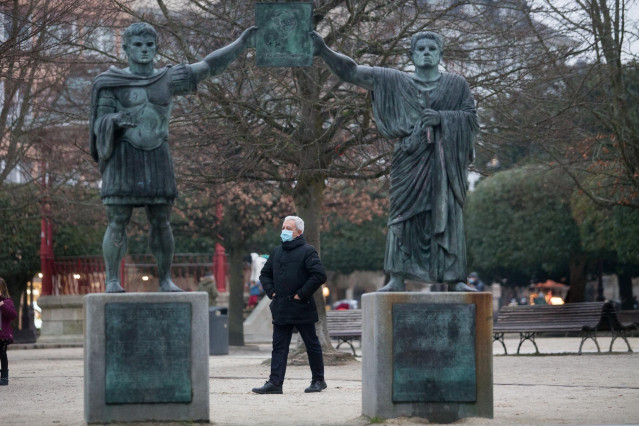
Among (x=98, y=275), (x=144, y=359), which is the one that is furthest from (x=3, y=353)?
(x=98, y=275)

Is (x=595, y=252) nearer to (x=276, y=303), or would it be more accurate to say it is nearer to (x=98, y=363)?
(x=276, y=303)

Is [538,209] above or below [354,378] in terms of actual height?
above

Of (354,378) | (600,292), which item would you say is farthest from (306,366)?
(600,292)

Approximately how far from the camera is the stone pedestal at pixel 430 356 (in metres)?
8.95

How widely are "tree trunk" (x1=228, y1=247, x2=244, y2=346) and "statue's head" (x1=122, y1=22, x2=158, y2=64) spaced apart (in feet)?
60.8

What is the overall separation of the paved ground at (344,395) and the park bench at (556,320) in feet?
2.96

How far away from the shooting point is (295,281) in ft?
38.5

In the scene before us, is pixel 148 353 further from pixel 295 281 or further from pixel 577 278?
pixel 577 278

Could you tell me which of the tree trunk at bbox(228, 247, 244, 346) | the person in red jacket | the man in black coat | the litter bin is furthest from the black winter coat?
the tree trunk at bbox(228, 247, 244, 346)

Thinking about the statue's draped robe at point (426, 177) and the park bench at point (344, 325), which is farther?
the park bench at point (344, 325)

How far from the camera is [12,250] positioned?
3192 cm

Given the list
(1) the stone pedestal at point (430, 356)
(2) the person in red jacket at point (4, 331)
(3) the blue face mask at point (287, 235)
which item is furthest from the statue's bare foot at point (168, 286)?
(2) the person in red jacket at point (4, 331)

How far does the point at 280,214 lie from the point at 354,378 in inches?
514

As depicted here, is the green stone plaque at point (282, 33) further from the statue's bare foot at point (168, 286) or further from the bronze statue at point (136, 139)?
the statue's bare foot at point (168, 286)
